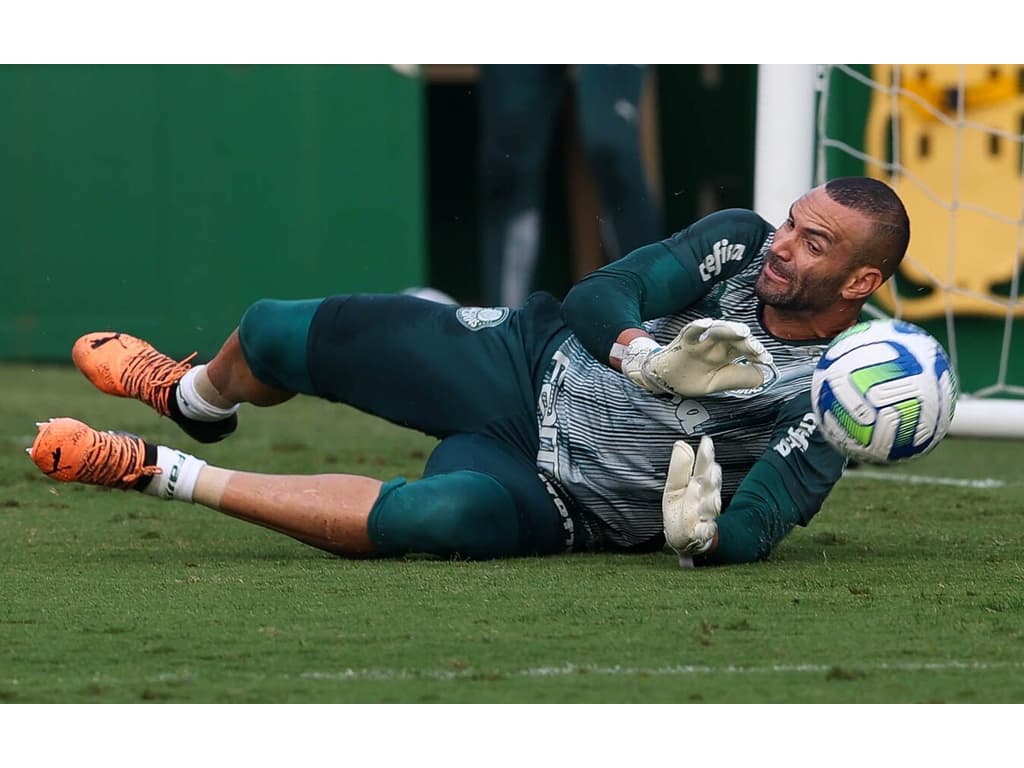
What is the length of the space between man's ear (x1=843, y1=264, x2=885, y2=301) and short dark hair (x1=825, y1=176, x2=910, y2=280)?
14mm

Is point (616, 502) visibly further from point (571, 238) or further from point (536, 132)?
point (571, 238)

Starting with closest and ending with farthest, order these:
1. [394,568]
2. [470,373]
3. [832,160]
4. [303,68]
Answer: [394,568], [470,373], [832,160], [303,68]

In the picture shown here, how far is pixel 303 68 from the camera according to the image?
349 inches

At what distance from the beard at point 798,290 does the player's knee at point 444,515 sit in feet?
2.11

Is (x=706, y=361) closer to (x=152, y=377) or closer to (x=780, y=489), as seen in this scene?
(x=780, y=489)

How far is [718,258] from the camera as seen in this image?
3.55 m

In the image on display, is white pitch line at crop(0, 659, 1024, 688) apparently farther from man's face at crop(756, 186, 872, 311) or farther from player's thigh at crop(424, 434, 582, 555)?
man's face at crop(756, 186, 872, 311)

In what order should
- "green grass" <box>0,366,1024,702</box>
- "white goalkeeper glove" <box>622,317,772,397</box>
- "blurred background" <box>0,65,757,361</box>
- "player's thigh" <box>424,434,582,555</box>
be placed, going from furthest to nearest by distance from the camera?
"blurred background" <box>0,65,757,361</box> → "player's thigh" <box>424,434,582,555</box> → "white goalkeeper glove" <box>622,317,772,397</box> → "green grass" <box>0,366,1024,702</box>

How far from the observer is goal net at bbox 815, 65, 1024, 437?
725 cm

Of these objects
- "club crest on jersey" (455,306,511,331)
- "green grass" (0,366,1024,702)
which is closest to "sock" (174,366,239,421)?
"green grass" (0,366,1024,702)

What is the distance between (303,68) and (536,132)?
4.39ft

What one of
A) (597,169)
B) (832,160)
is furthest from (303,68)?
(832,160)

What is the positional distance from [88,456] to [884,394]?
150 cm

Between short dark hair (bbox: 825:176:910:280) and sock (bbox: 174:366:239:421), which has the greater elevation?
short dark hair (bbox: 825:176:910:280)
